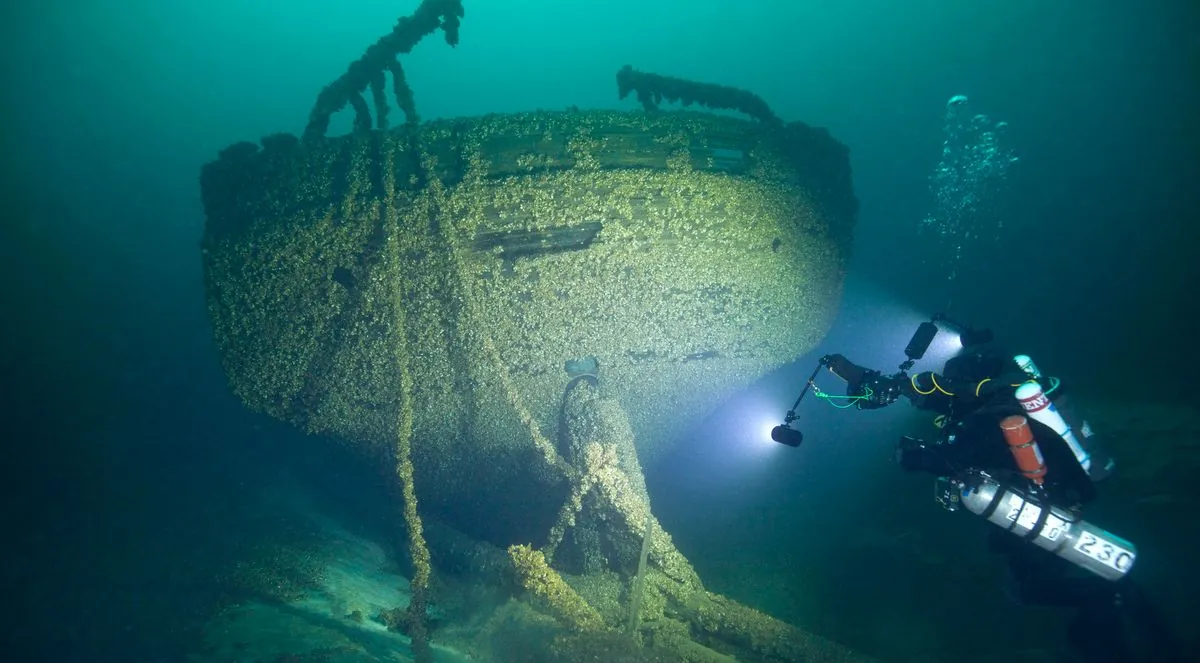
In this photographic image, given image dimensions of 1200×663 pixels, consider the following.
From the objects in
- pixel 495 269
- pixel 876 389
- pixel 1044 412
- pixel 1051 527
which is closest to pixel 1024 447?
pixel 1044 412

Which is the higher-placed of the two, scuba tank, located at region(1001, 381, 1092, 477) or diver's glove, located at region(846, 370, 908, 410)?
scuba tank, located at region(1001, 381, 1092, 477)

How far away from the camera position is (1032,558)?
3.89m

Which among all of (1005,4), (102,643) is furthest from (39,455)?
(1005,4)

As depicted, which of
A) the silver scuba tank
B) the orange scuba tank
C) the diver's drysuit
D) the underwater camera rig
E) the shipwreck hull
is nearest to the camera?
the silver scuba tank

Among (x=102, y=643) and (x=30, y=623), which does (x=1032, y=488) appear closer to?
(x=102, y=643)

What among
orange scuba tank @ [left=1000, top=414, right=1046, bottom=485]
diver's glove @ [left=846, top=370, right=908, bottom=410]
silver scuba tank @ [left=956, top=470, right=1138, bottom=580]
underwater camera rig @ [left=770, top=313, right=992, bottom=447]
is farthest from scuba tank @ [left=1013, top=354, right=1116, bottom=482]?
diver's glove @ [left=846, top=370, right=908, bottom=410]

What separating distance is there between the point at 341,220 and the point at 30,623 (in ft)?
12.1

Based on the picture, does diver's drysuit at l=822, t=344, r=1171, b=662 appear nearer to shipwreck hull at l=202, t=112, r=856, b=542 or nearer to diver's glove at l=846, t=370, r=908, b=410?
diver's glove at l=846, t=370, r=908, b=410

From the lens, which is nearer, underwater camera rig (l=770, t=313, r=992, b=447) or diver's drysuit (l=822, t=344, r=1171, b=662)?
diver's drysuit (l=822, t=344, r=1171, b=662)

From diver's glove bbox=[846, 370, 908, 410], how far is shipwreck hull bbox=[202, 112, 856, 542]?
1.30 m

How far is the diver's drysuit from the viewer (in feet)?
11.9

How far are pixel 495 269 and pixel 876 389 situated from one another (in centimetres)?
323

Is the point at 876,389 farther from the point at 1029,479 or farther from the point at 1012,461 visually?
the point at 1029,479

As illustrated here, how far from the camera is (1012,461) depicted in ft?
12.2
